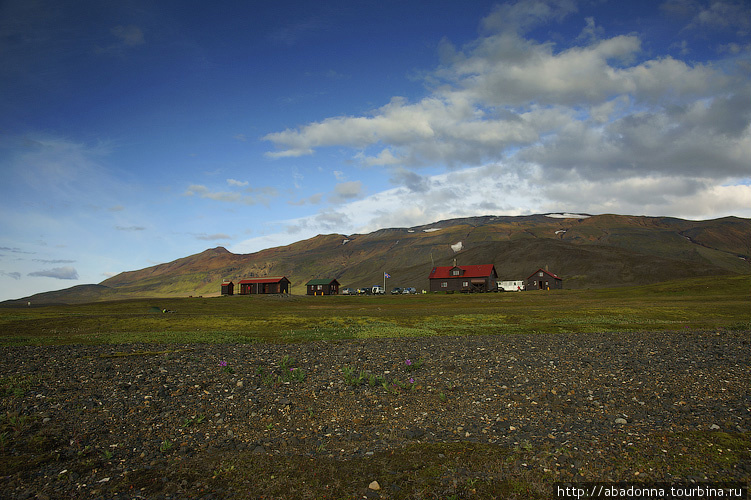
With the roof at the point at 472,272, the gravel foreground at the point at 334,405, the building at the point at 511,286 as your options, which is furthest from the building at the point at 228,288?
the gravel foreground at the point at 334,405

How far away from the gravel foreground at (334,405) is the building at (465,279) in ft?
394

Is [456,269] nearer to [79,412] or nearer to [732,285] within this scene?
[732,285]

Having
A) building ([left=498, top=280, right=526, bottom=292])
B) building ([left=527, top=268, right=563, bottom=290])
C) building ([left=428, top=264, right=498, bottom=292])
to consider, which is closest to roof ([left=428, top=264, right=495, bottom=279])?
building ([left=428, top=264, right=498, bottom=292])

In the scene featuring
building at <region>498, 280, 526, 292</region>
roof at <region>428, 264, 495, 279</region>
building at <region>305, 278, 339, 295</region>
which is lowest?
building at <region>498, 280, 526, 292</region>

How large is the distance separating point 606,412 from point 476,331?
837 inches

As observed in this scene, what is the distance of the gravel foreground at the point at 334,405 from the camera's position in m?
11.4

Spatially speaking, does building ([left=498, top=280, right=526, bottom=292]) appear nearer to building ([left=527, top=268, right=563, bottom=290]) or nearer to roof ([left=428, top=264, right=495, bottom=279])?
building ([left=527, top=268, right=563, bottom=290])

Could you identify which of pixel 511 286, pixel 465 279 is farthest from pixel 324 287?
pixel 511 286

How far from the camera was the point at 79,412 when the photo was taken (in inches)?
566

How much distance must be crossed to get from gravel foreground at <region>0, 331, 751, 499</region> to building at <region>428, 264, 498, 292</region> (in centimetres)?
12013

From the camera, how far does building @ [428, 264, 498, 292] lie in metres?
143

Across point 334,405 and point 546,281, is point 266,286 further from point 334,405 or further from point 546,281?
point 334,405

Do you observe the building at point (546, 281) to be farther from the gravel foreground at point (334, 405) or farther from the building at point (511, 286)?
the gravel foreground at point (334, 405)

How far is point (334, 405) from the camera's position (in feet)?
51.7
